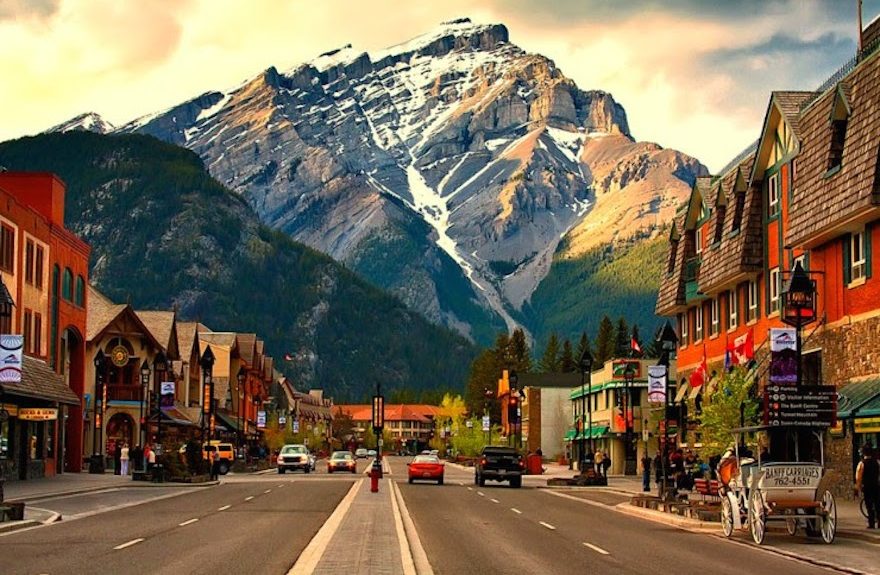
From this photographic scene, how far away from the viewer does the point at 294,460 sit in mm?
91875

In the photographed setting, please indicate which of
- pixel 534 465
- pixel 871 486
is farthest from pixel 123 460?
pixel 871 486

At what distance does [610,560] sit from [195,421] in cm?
8339

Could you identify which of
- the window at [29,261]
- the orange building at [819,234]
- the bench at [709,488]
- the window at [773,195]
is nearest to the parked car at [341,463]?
the window at [29,261]

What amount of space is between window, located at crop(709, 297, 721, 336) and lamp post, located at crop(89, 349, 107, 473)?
35260mm

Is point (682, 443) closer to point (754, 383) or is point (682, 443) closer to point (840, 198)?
point (754, 383)

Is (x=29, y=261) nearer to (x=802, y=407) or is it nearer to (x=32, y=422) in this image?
(x=32, y=422)

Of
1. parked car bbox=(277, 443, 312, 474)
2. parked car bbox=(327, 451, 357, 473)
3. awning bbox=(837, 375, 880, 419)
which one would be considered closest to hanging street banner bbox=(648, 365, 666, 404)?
awning bbox=(837, 375, 880, 419)

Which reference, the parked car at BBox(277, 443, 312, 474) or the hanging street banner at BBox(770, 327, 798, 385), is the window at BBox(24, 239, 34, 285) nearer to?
the parked car at BBox(277, 443, 312, 474)

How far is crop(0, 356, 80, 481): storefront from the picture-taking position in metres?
57.2

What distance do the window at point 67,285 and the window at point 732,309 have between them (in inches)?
1362

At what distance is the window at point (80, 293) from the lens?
75.1 meters

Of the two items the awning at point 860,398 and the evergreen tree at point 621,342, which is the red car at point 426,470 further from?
the evergreen tree at point 621,342

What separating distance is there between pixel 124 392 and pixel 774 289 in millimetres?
51159

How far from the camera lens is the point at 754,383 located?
2143 inches
